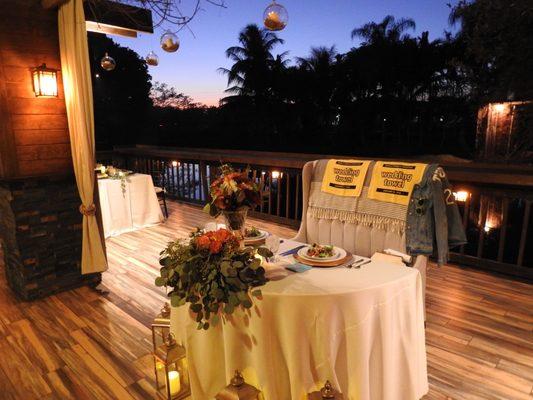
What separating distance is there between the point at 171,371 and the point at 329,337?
879mm

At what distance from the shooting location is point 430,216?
2.11 m

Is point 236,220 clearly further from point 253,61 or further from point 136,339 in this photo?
point 253,61

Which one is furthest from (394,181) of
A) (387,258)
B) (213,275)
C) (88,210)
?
(88,210)

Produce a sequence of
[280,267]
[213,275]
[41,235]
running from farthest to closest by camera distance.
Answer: [41,235] → [280,267] → [213,275]

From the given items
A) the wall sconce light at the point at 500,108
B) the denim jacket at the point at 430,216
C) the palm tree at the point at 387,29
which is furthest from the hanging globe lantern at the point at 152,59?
the palm tree at the point at 387,29

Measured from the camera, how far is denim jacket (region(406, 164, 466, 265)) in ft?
6.83

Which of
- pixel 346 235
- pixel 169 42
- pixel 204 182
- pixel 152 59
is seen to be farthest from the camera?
pixel 204 182

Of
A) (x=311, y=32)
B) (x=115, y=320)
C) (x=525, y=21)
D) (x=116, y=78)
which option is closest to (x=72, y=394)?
(x=115, y=320)

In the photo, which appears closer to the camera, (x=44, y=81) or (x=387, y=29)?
(x=44, y=81)

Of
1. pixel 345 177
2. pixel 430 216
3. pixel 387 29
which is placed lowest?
pixel 430 216

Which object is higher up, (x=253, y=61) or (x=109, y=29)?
(x=253, y=61)

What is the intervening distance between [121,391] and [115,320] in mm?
796

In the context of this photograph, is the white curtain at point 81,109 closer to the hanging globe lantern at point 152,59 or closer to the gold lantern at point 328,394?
the hanging globe lantern at point 152,59

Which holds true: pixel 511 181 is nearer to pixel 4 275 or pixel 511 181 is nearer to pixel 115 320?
pixel 115 320
